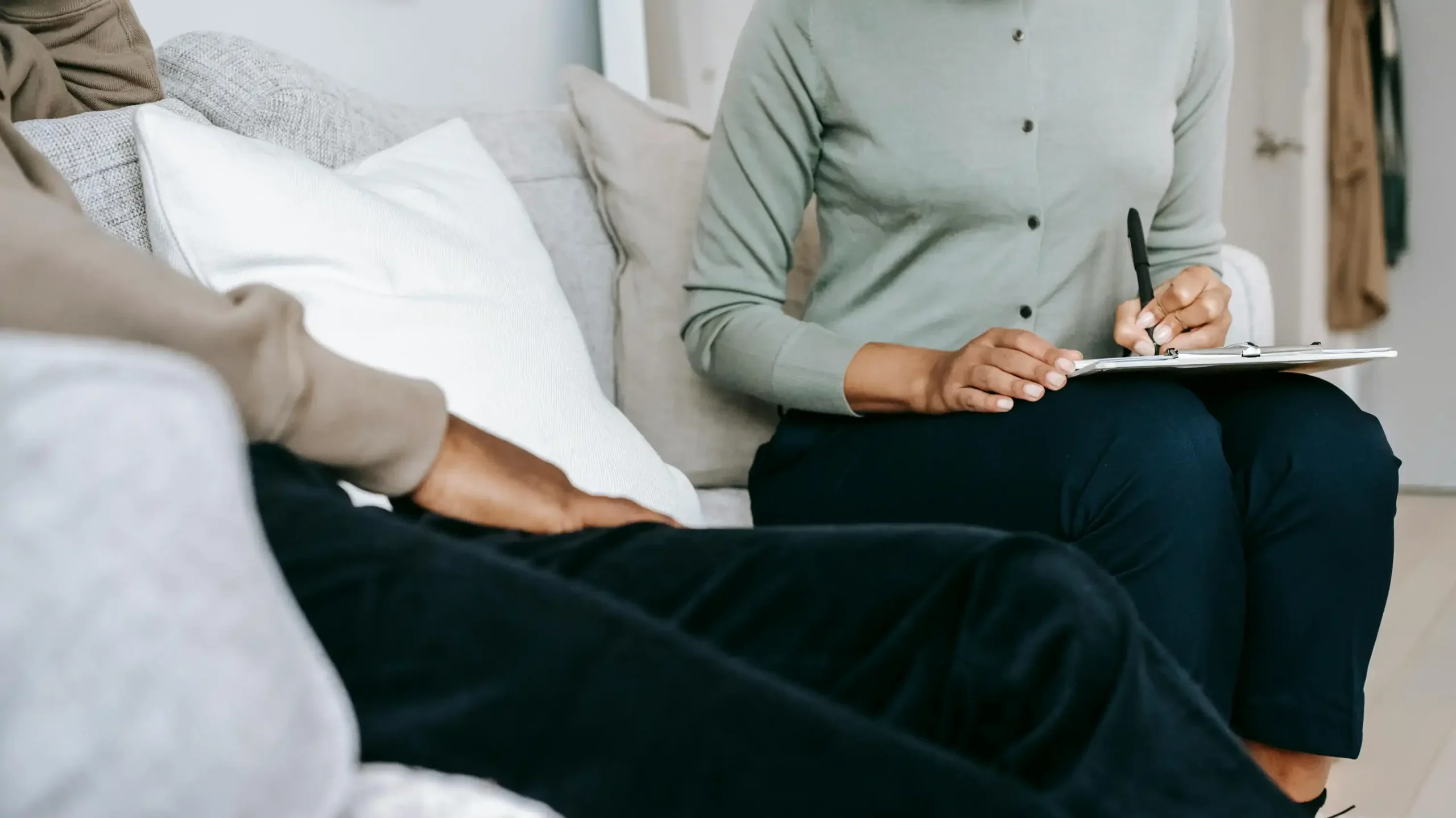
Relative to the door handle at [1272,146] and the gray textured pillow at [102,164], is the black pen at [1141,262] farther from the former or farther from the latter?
the door handle at [1272,146]

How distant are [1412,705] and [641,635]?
1.62m

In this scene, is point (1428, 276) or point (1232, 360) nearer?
point (1232, 360)

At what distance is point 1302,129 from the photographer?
11.3 feet

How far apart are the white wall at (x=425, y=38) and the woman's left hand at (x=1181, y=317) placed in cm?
80

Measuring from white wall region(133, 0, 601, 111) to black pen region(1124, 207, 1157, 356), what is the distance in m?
0.76

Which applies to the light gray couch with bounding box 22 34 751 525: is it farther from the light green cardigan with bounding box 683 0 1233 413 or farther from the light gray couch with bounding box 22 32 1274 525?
the light green cardigan with bounding box 683 0 1233 413

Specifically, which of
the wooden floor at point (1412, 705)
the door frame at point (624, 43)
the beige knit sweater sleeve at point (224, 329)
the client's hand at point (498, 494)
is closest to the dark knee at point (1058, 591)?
the client's hand at point (498, 494)

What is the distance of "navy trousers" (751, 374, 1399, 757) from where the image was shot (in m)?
0.89

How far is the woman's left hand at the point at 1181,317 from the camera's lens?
3.57ft

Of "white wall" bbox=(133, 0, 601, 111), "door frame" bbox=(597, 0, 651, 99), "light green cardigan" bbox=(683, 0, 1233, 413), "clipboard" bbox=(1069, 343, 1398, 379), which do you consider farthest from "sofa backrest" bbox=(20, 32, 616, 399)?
"door frame" bbox=(597, 0, 651, 99)

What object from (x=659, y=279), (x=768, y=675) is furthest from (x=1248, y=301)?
(x=768, y=675)

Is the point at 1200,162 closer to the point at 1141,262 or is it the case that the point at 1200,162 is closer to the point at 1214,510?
the point at 1141,262

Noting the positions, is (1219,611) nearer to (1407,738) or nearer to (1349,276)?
(1407,738)

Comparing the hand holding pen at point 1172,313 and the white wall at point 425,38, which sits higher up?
the white wall at point 425,38
